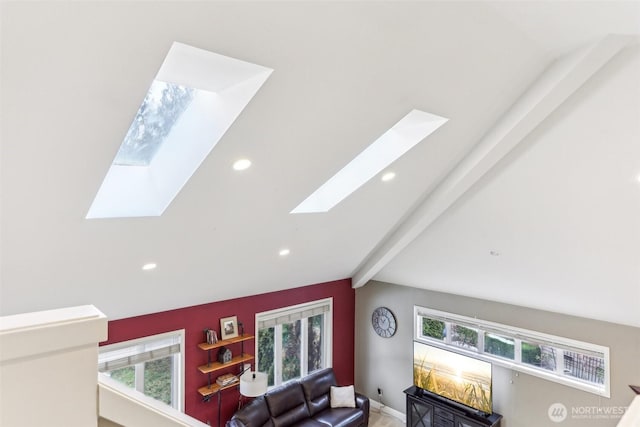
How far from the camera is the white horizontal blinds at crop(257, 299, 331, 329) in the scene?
6105mm

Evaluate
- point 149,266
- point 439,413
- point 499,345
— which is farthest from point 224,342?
point 499,345

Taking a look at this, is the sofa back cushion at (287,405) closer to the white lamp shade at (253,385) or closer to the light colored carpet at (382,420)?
the white lamp shade at (253,385)

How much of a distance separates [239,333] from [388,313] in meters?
2.62

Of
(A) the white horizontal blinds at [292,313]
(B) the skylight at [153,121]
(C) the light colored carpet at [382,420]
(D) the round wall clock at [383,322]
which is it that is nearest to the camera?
(B) the skylight at [153,121]

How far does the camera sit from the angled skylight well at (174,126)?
2012 millimetres


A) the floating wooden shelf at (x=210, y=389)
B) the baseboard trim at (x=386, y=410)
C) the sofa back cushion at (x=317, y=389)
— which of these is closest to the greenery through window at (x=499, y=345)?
the baseboard trim at (x=386, y=410)

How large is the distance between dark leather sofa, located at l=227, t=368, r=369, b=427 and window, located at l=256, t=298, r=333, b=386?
46 cm

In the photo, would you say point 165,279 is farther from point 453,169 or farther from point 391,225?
point 453,169

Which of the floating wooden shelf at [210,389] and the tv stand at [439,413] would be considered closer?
the floating wooden shelf at [210,389]

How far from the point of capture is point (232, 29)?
170 centimetres

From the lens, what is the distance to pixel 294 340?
672 centimetres

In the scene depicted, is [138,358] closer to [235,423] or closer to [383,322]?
[235,423]

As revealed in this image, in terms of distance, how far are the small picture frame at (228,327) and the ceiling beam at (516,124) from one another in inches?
102

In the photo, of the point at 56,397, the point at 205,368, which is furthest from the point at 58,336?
the point at 205,368
